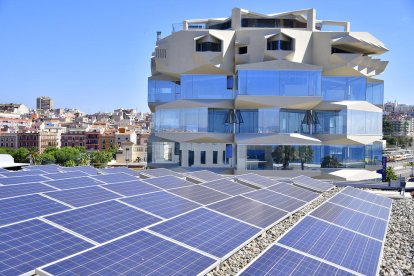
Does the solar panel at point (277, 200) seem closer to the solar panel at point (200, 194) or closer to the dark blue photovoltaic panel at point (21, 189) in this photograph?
the solar panel at point (200, 194)

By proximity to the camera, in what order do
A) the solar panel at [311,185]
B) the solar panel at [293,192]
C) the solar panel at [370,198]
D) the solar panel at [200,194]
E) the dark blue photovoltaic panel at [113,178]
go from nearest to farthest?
the solar panel at [200,194], the solar panel at [293,192], the solar panel at [370,198], the dark blue photovoltaic panel at [113,178], the solar panel at [311,185]

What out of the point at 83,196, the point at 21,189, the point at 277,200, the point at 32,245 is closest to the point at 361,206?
the point at 277,200

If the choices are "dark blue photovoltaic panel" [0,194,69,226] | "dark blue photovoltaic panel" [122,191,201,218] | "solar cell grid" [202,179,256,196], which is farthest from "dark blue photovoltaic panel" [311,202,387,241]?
"dark blue photovoltaic panel" [0,194,69,226]

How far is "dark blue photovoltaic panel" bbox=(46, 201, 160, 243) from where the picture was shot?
9336 mm

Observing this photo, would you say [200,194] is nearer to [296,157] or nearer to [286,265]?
[286,265]

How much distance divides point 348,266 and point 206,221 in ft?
13.3

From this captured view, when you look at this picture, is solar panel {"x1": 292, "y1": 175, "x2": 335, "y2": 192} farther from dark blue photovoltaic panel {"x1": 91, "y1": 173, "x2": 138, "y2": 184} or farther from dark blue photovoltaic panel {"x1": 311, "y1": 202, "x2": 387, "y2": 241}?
dark blue photovoltaic panel {"x1": 91, "y1": 173, "x2": 138, "y2": 184}

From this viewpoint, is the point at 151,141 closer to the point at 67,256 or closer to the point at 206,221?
the point at 206,221

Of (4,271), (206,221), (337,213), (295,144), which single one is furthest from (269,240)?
(295,144)

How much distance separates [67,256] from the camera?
7660mm

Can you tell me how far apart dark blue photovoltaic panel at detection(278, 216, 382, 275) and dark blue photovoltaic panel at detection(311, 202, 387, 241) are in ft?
2.51

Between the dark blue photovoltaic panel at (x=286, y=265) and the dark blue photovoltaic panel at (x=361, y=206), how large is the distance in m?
7.59

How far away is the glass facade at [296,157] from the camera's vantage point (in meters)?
40.5

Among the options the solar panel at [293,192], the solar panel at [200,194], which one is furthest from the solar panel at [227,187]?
the solar panel at [293,192]
